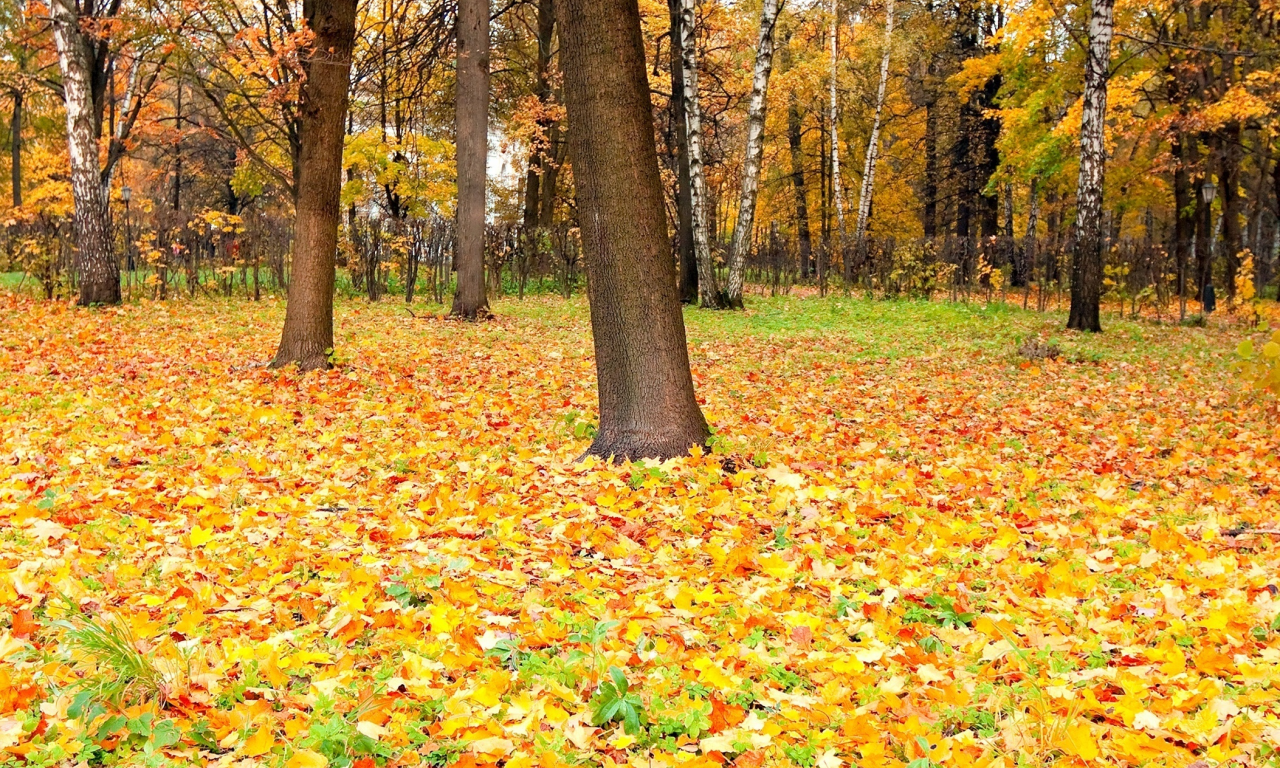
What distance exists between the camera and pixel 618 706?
2529 millimetres

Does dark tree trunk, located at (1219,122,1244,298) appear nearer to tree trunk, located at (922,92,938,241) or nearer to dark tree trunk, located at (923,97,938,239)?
tree trunk, located at (922,92,938,241)

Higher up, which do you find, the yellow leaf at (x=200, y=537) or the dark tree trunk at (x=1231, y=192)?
the dark tree trunk at (x=1231, y=192)

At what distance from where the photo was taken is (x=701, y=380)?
8914 millimetres

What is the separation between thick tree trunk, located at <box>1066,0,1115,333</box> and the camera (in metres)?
12.4

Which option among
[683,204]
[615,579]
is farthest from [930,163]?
[615,579]

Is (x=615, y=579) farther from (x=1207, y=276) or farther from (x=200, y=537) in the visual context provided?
(x=1207, y=276)

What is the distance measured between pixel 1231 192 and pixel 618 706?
2307cm

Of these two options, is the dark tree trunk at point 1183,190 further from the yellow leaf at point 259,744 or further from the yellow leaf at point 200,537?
the yellow leaf at point 259,744

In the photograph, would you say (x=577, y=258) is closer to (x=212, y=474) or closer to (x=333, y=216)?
(x=333, y=216)

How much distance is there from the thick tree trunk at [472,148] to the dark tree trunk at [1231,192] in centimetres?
1581

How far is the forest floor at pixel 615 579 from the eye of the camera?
248 cm

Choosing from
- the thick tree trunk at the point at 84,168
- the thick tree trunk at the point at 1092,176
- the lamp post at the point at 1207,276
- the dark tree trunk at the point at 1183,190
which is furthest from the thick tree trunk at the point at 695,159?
the dark tree trunk at the point at 1183,190

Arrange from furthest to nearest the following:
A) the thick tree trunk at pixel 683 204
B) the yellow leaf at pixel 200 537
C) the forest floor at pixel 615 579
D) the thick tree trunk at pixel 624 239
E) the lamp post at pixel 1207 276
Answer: the lamp post at pixel 1207 276
the thick tree trunk at pixel 683 204
the thick tree trunk at pixel 624 239
the yellow leaf at pixel 200 537
the forest floor at pixel 615 579

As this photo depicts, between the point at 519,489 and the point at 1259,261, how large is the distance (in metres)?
27.4
